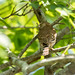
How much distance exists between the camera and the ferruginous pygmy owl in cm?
126

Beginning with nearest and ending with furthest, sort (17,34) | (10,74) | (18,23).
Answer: (10,74), (17,34), (18,23)

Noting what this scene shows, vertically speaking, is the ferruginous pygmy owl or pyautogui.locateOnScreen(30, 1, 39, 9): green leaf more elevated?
pyautogui.locateOnScreen(30, 1, 39, 9): green leaf

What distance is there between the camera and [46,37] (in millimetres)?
1304

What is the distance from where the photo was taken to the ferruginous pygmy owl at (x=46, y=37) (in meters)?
1.26

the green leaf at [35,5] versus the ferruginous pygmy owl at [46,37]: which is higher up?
the green leaf at [35,5]

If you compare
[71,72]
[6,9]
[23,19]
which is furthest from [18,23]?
[71,72]

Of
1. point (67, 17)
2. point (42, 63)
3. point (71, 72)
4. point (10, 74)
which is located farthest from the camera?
point (10, 74)

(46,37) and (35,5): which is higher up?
(35,5)

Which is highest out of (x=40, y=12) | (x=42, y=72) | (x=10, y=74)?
(x=40, y=12)

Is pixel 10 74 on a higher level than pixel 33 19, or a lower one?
lower

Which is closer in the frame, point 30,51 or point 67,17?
point 67,17

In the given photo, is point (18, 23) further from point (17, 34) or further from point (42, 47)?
point (42, 47)

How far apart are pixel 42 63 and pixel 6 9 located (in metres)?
0.92

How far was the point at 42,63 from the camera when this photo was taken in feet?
2.87
